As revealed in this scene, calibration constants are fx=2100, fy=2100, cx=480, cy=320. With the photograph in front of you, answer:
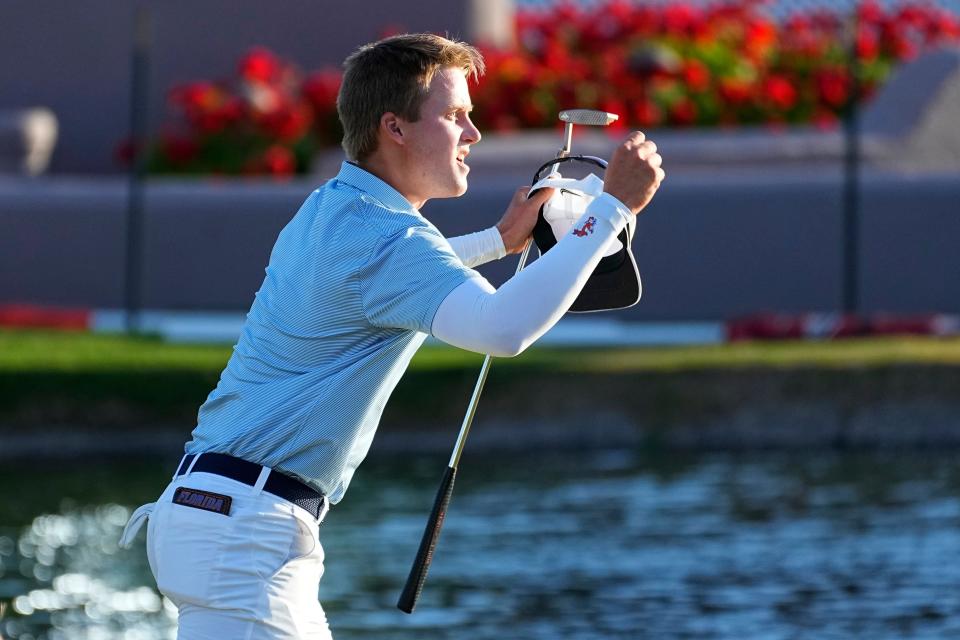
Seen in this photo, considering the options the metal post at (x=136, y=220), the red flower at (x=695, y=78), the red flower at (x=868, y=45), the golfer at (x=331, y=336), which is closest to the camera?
the golfer at (x=331, y=336)

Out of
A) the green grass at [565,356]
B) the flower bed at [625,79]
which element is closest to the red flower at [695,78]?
the flower bed at [625,79]

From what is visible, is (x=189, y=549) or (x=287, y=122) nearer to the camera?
(x=189, y=549)

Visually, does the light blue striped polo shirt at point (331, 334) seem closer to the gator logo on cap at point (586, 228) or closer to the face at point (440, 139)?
the face at point (440, 139)

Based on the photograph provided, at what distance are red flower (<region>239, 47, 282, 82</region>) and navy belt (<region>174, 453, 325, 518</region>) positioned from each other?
1306 cm

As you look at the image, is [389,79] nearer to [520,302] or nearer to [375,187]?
[375,187]

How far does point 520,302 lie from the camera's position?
11.0 ft

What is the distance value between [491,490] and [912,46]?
10694 millimetres

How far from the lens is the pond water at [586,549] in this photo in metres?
7.32

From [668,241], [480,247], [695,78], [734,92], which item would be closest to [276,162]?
[668,241]

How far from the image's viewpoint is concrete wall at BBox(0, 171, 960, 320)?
1449cm

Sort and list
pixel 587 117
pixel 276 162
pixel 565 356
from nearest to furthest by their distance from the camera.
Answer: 1. pixel 587 117
2. pixel 565 356
3. pixel 276 162

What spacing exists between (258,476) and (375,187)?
54 centimetres

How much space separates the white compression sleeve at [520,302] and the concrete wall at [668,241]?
35.0 feet

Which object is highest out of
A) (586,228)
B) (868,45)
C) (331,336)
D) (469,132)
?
(469,132)
